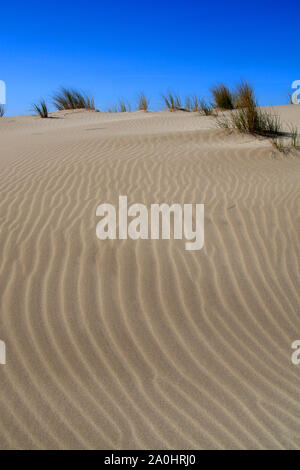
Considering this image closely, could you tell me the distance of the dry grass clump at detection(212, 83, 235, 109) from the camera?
514 inches

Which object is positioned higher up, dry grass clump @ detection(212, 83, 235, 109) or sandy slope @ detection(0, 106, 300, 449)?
dry grass clump @ detection(212, 83, 235, 109)

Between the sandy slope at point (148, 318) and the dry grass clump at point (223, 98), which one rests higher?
the dry grass clump at point (223, 98)

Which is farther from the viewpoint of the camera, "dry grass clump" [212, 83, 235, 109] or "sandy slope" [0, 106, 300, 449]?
"dry grass clump" [212, 83, 235, 109]

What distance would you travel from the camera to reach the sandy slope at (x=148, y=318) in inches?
101

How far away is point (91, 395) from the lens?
2.75m

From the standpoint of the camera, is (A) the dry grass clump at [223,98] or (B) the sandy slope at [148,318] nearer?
(B) the sandy slope at [148,318]

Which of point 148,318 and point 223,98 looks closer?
point 148,318

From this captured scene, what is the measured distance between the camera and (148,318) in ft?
11.3

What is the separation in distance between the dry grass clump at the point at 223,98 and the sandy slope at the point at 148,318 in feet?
25.1

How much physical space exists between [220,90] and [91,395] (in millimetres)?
12332

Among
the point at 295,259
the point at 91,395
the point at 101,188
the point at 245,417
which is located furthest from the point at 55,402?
the point at 101,188

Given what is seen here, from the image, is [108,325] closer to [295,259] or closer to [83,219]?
[83,219]

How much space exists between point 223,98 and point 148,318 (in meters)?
11.2

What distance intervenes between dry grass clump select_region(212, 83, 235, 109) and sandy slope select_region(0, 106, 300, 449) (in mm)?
7652
